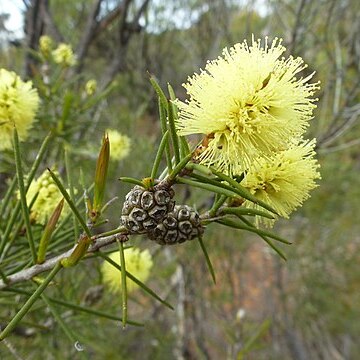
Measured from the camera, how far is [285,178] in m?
0.63

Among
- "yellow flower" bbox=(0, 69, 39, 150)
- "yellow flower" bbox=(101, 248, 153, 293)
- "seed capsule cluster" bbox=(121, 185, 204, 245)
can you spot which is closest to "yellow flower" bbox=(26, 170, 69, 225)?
"yellow flower" bbox=(0, 69, 39, 150)

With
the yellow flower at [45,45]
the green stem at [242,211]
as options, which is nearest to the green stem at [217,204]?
the green stem at [242,211]

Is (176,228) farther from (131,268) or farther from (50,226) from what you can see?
(131,268)

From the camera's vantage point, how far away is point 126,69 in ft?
10.5

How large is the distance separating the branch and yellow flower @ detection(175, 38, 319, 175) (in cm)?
17

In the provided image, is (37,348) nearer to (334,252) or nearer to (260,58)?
(260,58)

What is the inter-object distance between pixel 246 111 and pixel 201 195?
1558mm

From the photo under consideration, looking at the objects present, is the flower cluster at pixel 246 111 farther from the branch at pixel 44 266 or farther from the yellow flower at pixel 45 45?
the yellow flower at pixel 45 45

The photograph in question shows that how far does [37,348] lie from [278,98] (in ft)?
4.10

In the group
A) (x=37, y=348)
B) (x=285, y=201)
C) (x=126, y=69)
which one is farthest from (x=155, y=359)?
(x=285, y=201)

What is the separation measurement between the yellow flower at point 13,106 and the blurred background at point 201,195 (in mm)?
167

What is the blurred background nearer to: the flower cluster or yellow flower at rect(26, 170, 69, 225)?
yellow flower at rect(26, 170, 69, 225)

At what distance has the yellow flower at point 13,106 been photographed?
89cm

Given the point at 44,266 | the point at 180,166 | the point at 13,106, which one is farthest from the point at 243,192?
the point at 13,106
